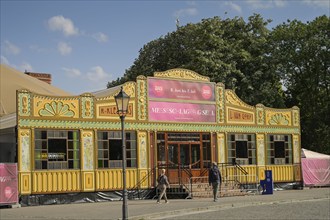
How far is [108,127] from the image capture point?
94.2 feet

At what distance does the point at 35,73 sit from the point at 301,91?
2186cm

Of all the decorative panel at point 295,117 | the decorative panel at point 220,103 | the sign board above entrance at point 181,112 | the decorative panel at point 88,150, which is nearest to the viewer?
the decorative panel at point 88,150

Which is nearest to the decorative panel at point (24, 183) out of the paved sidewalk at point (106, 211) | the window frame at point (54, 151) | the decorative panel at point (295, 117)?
the window frame at point (54, 151)

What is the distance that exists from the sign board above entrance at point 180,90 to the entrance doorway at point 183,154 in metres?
1.99

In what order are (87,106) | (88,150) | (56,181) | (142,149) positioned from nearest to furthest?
(56,181) → (88,150) → (87,106) → (142,149)

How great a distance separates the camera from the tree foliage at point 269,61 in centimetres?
4459

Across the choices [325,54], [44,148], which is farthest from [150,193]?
[325,54]

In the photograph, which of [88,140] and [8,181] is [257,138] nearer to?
[88,140]

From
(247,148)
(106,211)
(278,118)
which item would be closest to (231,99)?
(247,148)

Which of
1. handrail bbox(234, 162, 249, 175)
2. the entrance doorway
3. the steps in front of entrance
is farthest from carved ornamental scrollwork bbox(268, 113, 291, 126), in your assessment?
the steps in front of entrance

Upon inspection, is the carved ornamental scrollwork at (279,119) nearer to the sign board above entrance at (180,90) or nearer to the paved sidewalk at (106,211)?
the sign board above entrance at (180,90)

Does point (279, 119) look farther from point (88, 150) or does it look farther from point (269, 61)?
point (88, 150)

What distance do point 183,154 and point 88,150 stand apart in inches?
229

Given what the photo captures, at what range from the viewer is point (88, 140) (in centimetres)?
2800
